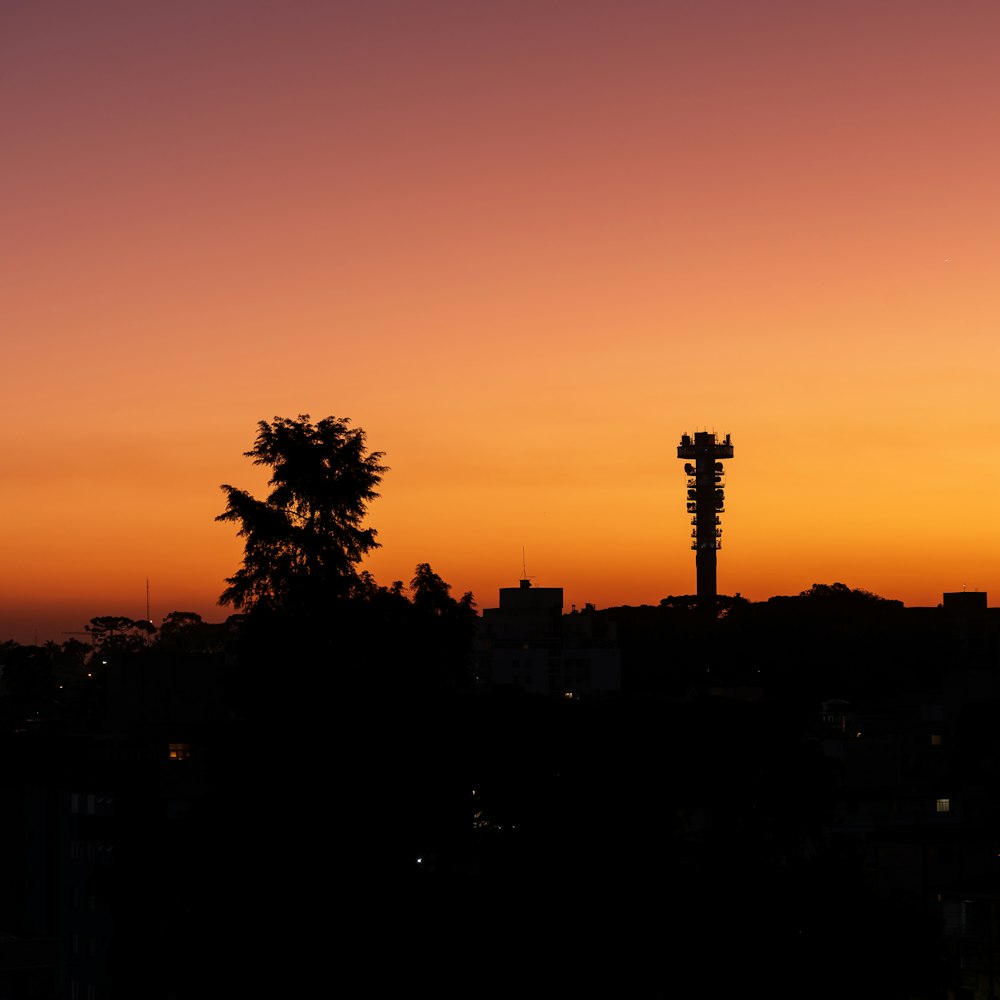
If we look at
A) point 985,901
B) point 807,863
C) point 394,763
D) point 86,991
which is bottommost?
point 86,991

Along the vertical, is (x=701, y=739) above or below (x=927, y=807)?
above

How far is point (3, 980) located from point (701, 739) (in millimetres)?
30422

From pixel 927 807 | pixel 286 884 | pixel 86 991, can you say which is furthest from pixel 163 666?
pixel 286 884

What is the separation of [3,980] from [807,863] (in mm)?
33125

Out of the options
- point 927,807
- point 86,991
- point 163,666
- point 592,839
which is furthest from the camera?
point 163,666

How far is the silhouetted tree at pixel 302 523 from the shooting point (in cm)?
4356

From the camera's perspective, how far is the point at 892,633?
173 meters

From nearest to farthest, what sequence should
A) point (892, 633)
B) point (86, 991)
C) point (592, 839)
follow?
point (592, 839), point (86, 991), point (892, 633)

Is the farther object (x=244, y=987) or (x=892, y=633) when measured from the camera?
(x=892, y=633)

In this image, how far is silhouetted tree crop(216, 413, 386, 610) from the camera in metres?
43.6

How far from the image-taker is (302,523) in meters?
44.2

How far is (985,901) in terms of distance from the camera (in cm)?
5788

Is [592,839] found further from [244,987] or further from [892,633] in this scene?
[892,633]

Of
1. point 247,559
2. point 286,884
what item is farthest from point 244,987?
point 247,559
